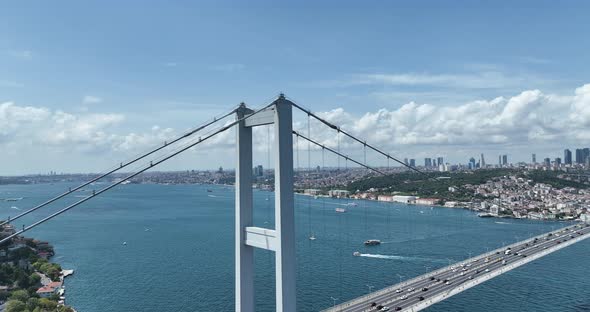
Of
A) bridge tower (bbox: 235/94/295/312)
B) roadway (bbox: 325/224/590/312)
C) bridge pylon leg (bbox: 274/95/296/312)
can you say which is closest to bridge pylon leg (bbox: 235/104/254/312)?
bridge tower (bbox: 235/94/295/312)

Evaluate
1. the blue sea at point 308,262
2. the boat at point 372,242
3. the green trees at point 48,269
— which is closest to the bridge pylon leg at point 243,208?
the blue sea at point 308,262

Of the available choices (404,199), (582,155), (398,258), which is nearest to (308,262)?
(398,258)

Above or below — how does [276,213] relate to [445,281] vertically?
above

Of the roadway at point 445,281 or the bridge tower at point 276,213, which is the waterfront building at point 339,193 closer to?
A: the roadway at point 445,281

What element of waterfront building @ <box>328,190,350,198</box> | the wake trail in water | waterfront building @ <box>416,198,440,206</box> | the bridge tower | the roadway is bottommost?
the wake trail in water

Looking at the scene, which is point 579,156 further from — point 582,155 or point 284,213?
point 284,213

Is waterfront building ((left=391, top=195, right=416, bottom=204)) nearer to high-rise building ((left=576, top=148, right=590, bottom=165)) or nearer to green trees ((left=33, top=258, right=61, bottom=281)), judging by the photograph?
green trees ((left=33, top=258, right=61, bottom=281))

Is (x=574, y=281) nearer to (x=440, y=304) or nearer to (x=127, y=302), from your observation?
(x=440, y=304)
